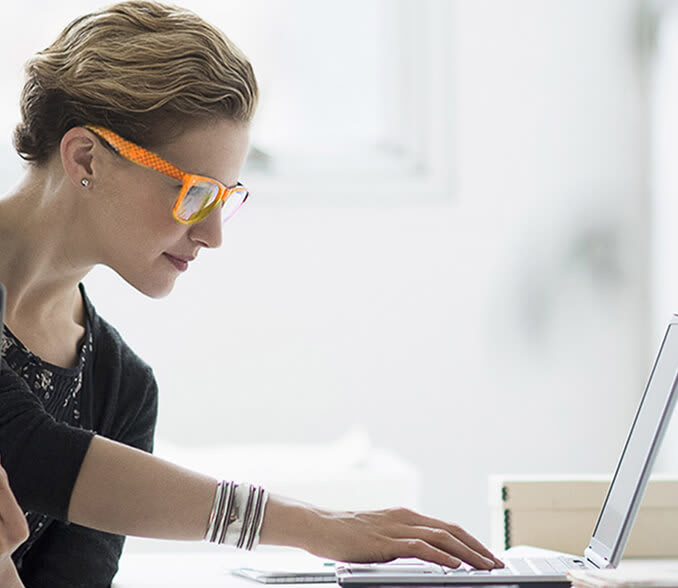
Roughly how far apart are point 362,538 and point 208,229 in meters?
0.38

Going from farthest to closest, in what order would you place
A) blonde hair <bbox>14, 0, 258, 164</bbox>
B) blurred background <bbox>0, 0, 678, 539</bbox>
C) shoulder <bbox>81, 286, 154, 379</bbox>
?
blurred background <bbox>0, 0, 678, 539</bbox> < shoulder <bbox>81, 286, 154, 379</bbox> < blonde hair <bbox>14, 0, 258, 164</bbox>

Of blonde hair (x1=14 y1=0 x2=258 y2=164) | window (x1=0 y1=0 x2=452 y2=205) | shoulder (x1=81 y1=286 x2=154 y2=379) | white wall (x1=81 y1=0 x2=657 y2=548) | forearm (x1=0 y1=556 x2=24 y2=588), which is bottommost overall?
forearm (x1=0 y1=556 x2=24 y2=588)

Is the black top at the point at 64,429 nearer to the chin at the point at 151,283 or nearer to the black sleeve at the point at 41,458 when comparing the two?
the black sleeve at the point at 41,458

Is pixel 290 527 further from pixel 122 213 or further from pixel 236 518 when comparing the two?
pixel 122 213

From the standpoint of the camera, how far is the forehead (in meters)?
0.99

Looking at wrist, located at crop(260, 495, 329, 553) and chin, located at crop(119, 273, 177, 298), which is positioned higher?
chin, located at crop(119, 273, 177, 298)

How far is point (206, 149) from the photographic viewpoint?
100cm

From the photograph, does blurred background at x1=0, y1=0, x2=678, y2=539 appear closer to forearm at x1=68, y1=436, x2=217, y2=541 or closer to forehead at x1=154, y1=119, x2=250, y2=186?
forehead at x1=154, y1=119, x2=250, y2=186

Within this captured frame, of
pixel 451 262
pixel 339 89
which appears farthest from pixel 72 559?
pixel 339 89

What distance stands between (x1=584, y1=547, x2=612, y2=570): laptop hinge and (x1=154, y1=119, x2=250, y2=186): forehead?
0.54m

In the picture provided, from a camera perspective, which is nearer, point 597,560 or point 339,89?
point 597,560

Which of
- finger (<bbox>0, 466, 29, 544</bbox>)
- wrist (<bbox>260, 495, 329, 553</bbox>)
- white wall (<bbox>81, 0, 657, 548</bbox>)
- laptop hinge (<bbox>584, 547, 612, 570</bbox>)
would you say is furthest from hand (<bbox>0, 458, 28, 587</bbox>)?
white wall (<bbox>81, 0, 657, 548</bbox>)

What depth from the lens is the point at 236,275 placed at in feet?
8.45

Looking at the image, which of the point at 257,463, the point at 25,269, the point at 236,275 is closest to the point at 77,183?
the point at 25,269
